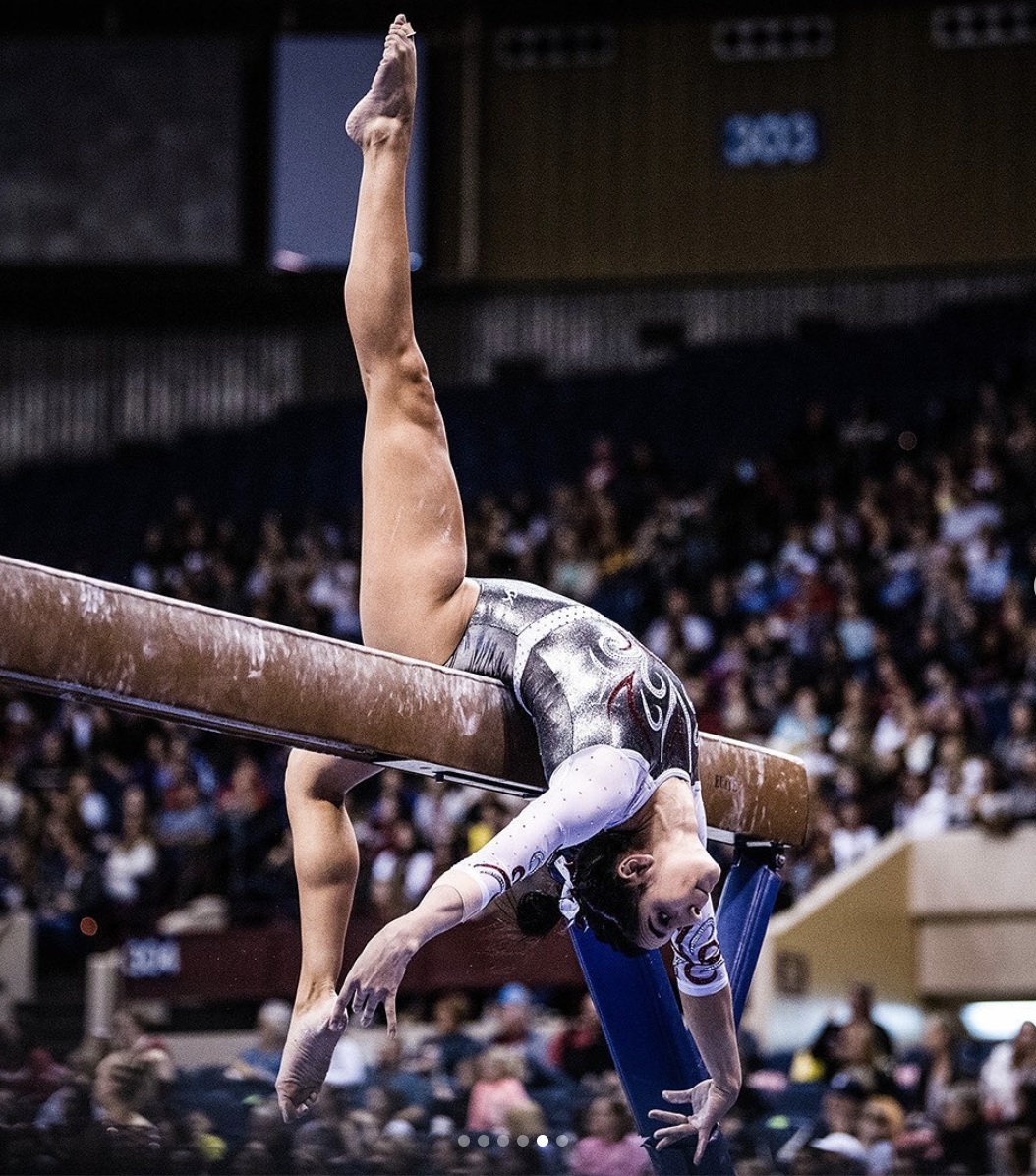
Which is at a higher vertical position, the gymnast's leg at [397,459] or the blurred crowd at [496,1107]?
the gymnast's leg at [397,459]

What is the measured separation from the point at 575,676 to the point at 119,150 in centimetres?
1496

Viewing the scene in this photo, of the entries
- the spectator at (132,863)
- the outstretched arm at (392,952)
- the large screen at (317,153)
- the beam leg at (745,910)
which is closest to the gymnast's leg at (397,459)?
the outstretched arm at (392,952)

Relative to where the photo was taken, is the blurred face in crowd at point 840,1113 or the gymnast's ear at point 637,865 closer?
the gymnast's ear at point 637,865

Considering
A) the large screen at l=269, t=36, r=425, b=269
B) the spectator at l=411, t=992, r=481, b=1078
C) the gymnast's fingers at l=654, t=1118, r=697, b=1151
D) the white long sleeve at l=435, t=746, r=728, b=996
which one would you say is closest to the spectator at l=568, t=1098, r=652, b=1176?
the gymnast's fingers at l=654, t=1118, r=697, b=1151

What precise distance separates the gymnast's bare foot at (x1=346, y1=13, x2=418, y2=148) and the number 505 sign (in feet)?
44.4

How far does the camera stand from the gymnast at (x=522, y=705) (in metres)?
3.12

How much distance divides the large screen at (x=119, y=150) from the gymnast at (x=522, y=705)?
1371 cm

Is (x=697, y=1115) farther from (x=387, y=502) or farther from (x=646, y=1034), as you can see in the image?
(x=387, y=502)

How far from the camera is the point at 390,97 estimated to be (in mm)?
3547

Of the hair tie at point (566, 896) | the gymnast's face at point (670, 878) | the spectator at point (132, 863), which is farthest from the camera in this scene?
the spectator at point (132, 863)

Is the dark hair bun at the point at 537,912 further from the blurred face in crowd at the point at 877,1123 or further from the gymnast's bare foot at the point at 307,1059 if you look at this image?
the blurred face in crowd at the point at 877,1123

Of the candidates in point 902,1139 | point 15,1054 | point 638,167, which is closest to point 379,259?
point 15,1054

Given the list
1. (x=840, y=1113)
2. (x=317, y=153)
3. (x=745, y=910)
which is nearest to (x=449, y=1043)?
(x=840, y=1113)

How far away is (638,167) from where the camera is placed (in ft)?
55.4
